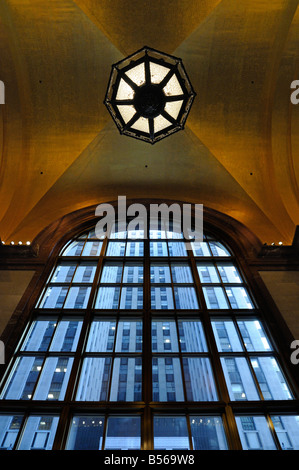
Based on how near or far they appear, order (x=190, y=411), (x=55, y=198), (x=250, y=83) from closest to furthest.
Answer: (x=190, y=411) → (x=250, y=83) → (x=55, y=198)

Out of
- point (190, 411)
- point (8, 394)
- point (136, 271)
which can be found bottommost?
point (190, 411)

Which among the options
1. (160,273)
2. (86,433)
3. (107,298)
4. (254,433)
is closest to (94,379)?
(86,433)

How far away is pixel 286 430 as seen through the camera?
3822 mm

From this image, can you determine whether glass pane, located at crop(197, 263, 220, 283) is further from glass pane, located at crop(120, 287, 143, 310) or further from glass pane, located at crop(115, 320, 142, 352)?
glass pane, located at crop(115, 320, 142, 352)

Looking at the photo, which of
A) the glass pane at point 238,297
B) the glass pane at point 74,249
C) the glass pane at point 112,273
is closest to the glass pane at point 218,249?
the glass pane at point 238,297

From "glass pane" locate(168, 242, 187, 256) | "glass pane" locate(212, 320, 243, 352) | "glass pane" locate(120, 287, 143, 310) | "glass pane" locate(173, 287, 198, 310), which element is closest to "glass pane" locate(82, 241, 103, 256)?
"glass pane" locate(120, 287, 143, 310)

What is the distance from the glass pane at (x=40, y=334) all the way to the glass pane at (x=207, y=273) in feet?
10.6

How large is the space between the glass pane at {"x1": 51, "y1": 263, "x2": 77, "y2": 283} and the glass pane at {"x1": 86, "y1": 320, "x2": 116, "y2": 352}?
157 centimetres

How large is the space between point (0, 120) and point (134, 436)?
801 centimetres

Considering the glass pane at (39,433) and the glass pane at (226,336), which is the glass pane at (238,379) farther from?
the glass pane at (39,433)

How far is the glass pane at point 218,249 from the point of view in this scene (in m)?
7.57

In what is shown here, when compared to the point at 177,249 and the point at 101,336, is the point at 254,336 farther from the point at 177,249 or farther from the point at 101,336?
the point at 177,249

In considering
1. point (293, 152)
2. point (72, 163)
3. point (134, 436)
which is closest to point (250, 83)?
point (293, 152)

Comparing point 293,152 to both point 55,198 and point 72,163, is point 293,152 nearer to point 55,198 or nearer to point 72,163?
point 72,163
